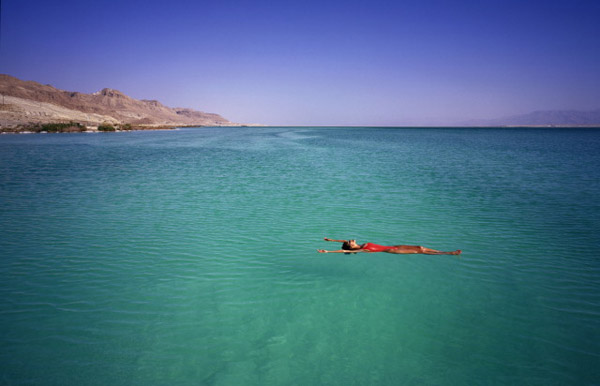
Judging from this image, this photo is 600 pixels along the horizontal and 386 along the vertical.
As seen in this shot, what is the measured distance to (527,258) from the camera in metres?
10.6

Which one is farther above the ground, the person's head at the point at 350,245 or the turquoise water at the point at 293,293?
the person's head at the point at 350,245

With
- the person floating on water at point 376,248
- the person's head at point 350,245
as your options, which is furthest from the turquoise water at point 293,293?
the person's head at point 350,245

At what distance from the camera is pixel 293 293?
27.9 feet

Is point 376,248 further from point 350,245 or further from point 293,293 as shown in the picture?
point 293,293

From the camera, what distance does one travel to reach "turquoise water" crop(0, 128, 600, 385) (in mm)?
5969

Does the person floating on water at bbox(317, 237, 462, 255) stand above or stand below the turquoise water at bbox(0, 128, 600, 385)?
above

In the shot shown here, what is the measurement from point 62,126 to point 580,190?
12849cm

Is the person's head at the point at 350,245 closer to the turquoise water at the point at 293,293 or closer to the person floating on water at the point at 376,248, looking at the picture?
the person floating on water at the point at 376,248

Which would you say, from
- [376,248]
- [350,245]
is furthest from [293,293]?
[376,248]

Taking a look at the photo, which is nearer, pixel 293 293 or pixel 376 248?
pixel 293 293

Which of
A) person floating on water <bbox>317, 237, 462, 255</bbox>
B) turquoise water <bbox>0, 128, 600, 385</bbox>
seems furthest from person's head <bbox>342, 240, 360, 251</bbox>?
turquoise water <bbox>0, 128, 600, 385</bbox>

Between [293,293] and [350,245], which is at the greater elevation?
[350,245]

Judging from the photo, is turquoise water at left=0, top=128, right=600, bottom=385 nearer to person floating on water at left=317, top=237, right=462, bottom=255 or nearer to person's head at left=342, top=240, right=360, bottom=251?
person floating on water at left=317, top=237, right=462, bottom=255

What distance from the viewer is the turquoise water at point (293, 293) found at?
5.97 m
